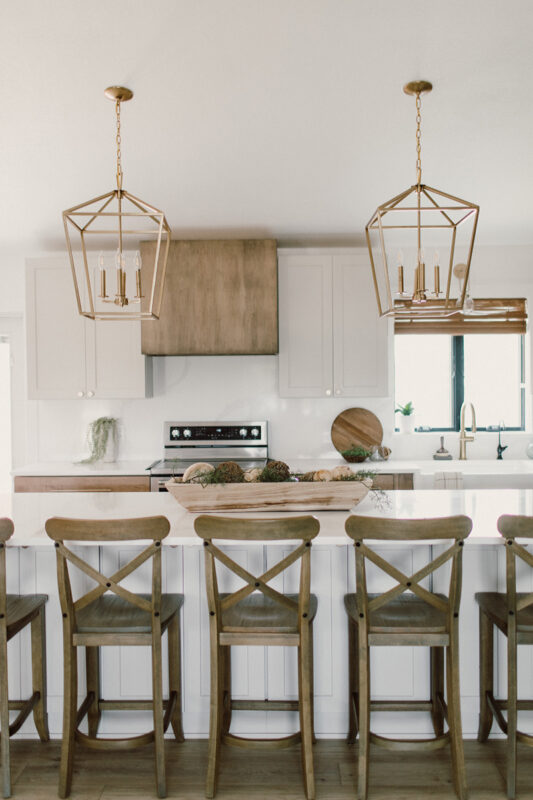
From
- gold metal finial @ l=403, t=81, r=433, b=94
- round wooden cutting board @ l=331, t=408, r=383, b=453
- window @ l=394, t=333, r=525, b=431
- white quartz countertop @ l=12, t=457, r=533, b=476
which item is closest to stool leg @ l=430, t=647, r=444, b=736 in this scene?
white quartz countertop @ l=12, t=457, r=533, b=476

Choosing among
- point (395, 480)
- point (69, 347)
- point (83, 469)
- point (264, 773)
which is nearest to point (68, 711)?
point (264, 773)

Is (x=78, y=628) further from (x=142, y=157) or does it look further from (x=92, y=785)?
(x=142, y=157)

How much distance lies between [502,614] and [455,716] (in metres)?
0.38

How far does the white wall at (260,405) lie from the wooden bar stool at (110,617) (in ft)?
8.41

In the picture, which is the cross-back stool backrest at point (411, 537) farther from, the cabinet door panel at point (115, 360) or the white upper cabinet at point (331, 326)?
the cabinet door panel at point (115, 360)

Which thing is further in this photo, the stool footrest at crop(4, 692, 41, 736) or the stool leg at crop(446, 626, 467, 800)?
the stool footrest at crop(4, 692, 41, 736)

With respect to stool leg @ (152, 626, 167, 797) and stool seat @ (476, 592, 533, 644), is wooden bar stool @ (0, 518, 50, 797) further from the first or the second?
stool seat @ (476, 592, 533, 644)

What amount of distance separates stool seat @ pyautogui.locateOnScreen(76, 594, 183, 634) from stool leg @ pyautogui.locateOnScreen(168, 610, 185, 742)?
0.14 m

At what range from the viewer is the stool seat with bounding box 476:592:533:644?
6.51 ft

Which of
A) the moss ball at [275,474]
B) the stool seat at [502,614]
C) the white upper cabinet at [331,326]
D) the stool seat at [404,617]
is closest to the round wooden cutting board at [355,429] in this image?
the white upper cabinet at [331,326]

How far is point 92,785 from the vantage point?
82.5 inches

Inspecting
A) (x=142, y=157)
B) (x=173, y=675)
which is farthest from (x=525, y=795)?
(x=142, y=157)

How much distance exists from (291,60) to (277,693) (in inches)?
91.6

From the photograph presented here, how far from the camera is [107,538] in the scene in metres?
1.88
